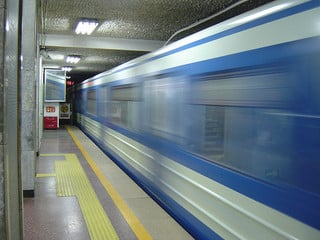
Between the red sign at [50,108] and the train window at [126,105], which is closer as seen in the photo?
the train window at [126,105]

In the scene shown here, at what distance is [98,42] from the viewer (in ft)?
35.4

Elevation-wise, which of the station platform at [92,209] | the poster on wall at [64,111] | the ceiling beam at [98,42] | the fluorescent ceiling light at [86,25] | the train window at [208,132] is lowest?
the station platform at [92,209]

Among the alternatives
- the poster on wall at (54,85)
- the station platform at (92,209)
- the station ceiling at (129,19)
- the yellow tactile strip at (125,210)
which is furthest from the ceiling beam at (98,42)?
the poster on wall at (54,85)

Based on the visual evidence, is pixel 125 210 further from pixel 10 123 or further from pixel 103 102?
pixel 103 102

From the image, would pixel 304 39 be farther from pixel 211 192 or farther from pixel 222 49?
pixel 211 192

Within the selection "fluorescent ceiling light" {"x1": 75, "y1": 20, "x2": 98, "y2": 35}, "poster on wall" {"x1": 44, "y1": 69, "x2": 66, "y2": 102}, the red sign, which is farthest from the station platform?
the red sign

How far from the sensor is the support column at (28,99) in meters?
5.48

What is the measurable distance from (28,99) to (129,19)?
12.0 ft

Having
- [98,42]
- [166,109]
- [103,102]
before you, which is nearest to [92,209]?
[166,109]

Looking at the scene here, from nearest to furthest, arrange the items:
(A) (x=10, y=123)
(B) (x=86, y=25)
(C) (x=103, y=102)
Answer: (A) (x=10, y=123) → (B) (x=86, y=25) → (C) (x=103, y=102)

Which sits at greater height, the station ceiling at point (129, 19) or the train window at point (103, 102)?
the station ceiling at point (129, 19)

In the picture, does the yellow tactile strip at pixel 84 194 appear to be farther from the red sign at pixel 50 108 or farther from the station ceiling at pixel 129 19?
the red sign at pixel 50 108

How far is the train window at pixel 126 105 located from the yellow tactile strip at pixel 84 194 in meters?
1.33

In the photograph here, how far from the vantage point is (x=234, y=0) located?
6750mm
